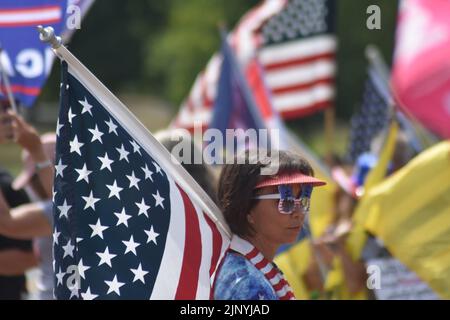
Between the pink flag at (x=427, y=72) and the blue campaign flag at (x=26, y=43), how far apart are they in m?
1.83

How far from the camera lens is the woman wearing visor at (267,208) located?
12.5ft

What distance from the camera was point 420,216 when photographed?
18.6 feet

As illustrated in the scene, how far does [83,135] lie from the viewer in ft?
12.8

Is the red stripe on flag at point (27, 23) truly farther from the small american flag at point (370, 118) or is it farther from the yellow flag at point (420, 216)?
the small american flag at point (370, 118)

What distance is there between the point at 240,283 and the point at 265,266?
224 millimetres

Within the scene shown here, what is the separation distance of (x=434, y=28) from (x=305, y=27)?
272 cm

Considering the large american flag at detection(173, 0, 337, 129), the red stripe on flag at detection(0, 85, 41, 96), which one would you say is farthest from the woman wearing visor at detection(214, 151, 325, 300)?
the large american flag at detection(173, 0, 337, 129)

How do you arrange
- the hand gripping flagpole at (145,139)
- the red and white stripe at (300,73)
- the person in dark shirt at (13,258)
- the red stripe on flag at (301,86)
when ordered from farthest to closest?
the red stripe on flag at (301,86) → the red and white stripe at (300,73) → the person in dark shirt at (13,258) → the hand gripping flagpole at (145,139)

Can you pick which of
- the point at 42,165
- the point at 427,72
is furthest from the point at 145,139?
the point at 427,72

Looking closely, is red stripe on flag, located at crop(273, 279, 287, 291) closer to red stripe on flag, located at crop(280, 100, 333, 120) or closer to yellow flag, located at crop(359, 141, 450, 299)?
yellow flag, located at crop(359, 141, 450, 299)

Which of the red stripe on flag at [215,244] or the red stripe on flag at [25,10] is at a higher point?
the red stripe on flag at [25,10]

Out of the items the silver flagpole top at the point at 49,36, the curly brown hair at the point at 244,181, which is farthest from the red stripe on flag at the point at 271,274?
the silver flagpole top at the point at 49,36
